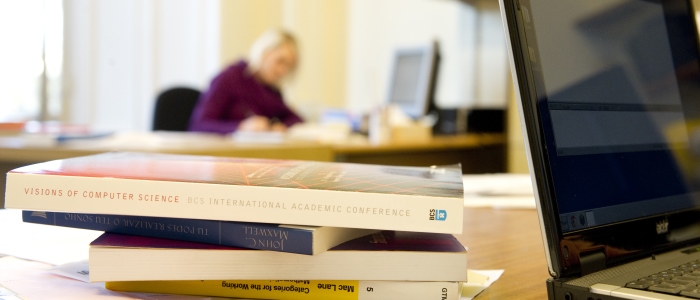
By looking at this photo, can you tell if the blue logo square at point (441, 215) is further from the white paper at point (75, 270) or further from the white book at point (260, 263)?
the white paper at point (75, 270)

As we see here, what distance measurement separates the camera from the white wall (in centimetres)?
324

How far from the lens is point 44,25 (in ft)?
9.87

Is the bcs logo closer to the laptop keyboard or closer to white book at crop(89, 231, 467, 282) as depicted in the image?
white book at crop(89, 231, 467, 282)

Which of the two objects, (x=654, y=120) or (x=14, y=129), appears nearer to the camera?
(x=654, y=120)

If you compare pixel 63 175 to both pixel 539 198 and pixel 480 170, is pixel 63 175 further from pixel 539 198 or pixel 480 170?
pixel 480 170

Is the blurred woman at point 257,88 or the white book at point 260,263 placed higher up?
the blurred woman at point 257,88

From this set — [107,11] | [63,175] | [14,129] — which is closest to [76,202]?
[63,175]

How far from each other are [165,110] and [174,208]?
105 inches

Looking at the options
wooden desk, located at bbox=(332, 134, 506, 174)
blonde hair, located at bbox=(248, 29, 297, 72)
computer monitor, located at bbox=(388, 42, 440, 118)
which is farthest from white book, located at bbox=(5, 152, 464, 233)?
blonde hair, located at bbox=(248, 29, 297, 72)

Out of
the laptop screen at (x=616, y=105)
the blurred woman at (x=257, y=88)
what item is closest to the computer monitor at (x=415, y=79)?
the blurred woman at (x=257, y=88)

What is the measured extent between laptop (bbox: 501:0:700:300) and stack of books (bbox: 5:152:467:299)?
9 centimetres

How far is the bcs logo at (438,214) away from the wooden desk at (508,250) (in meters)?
0.12

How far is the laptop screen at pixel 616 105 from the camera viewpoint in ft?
1.81

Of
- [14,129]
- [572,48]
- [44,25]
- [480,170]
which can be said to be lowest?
[480,170]
